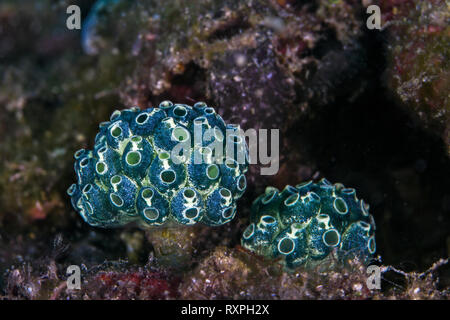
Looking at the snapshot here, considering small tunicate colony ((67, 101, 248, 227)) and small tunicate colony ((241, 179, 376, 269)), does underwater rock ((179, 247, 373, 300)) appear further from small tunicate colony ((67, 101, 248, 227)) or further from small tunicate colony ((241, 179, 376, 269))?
small tunicate colony ((67, 101, 248, 227))

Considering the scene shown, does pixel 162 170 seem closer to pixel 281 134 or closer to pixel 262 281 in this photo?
pixel 262 281

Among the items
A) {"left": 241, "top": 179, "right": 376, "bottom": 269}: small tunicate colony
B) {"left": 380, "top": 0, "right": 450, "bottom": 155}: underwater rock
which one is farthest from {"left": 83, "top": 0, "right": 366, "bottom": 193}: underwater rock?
{"left": 241, "top": 179, "right": 376, "bottom": 269}: small tunicate colony

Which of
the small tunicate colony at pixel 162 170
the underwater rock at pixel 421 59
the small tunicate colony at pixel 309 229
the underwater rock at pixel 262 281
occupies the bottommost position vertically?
the underwater rock at pixel 262 281

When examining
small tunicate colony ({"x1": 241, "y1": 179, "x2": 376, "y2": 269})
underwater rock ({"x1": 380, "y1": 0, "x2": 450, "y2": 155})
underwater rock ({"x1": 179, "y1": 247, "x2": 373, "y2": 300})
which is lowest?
underwater rock ({"x1": 179, "y1": 247, "x2": 373, "y2": 300})

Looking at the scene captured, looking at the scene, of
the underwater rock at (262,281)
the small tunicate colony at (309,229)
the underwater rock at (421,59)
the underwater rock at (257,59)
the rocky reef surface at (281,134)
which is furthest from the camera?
the underwater rock at (257,59)

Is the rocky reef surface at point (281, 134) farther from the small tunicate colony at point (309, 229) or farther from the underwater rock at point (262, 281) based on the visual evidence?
the small tunicate colony at point (309, 229)

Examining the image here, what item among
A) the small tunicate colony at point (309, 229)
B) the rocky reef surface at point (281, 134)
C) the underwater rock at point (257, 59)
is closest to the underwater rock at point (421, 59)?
the rocky reef surface at point (281, 134)
